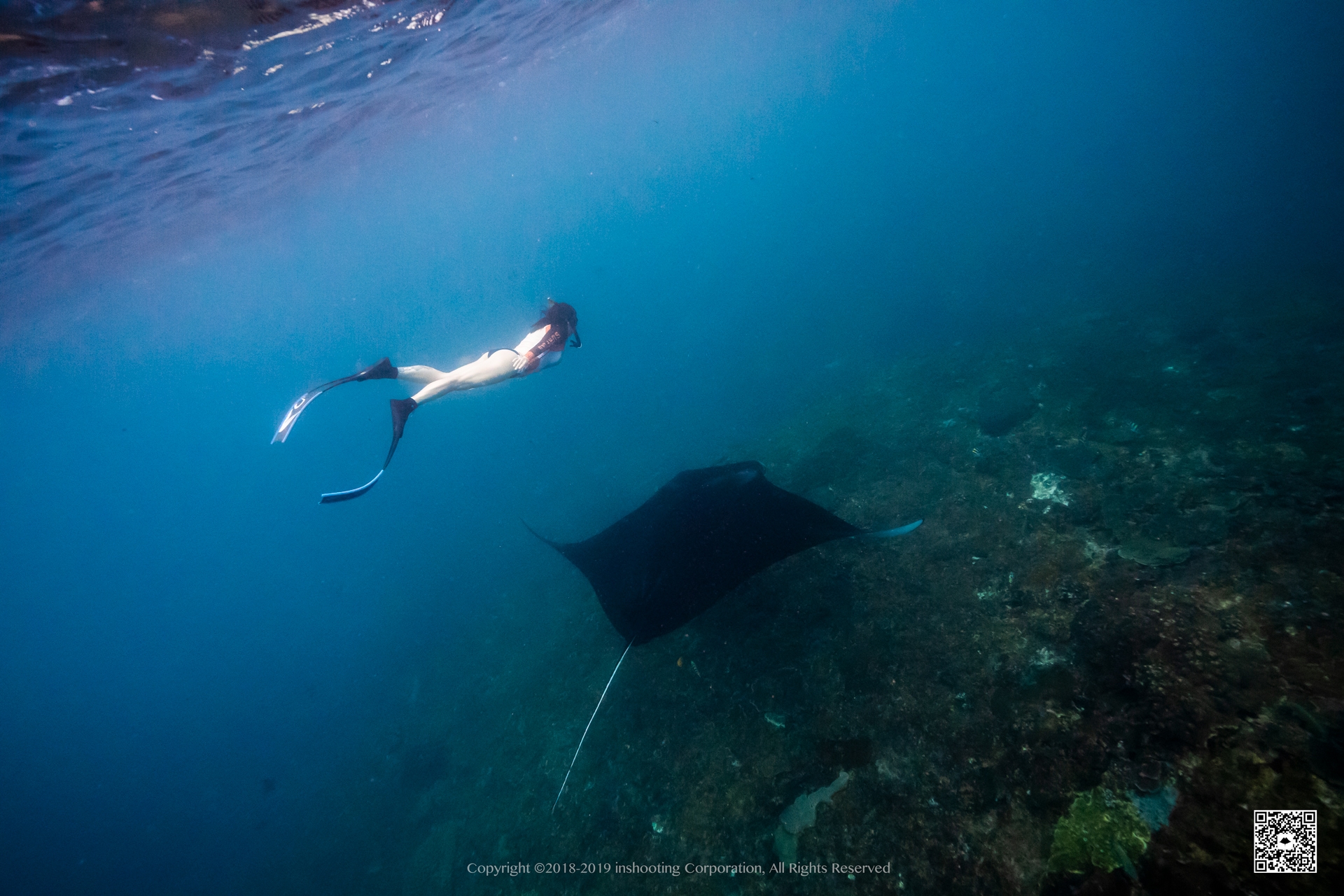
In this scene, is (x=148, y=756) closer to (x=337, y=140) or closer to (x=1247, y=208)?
(x=337, y=140)

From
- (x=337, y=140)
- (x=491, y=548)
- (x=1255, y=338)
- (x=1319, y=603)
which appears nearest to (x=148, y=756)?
(x=491, y=548)

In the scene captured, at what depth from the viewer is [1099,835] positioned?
9.16ft

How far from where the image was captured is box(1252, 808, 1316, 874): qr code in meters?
2.31

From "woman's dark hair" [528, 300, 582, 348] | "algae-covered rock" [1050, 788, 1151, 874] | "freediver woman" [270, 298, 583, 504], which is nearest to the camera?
"algae-covered rock" [1050, 788, 1151, 874]

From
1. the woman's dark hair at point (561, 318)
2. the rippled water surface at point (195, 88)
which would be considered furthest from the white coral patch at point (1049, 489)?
the rippled water surface at point (195, 88)

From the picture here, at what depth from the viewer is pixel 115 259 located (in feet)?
62.8

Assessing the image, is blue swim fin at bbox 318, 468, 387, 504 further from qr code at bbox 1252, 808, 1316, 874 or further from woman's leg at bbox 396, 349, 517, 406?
qr code at bbox 1252, 808, 1316, 874

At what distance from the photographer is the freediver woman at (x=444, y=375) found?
256 inches

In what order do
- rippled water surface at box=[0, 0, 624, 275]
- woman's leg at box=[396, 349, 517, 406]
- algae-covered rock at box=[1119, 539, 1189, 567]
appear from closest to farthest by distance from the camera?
algae-covered rock at box=[1119, 539, 1189, 567] → woman's leg at box=[396, 349, 517, 406] → rippled water surface at box=[0, 0, 624, 275]

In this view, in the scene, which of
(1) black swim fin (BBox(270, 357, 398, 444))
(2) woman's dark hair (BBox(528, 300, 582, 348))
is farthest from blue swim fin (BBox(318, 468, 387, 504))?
(2) woman's dark hair (BBox(528, 300, 582, 348))

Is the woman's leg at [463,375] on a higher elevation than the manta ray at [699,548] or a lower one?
higher

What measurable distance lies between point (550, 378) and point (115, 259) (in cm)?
2044

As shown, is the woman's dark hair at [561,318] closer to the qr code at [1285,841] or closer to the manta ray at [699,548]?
Answer: the manta ray at [699,548]

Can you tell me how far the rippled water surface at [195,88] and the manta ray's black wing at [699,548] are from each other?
10311mm
